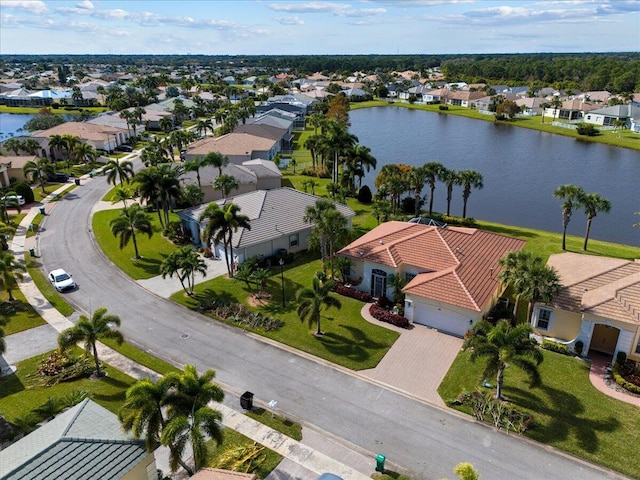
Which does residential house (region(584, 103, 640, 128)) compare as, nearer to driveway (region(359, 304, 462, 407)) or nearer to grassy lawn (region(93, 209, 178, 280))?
driveway (region(359, 304, 462, 407))

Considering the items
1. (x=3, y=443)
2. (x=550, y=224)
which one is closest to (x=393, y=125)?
(x=550, y=224)

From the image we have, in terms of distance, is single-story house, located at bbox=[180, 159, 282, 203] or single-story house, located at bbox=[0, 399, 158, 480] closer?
single-story house, located at bbox=[0, 399, 158, 480]

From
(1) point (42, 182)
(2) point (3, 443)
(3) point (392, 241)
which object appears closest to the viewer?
(2) point (3, 443)

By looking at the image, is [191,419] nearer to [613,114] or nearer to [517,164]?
[517,164]

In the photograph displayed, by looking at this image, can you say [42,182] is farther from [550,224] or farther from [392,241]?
[550,224]

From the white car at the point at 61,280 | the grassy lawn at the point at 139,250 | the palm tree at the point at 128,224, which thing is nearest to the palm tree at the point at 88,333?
the white car at the point at 61,280

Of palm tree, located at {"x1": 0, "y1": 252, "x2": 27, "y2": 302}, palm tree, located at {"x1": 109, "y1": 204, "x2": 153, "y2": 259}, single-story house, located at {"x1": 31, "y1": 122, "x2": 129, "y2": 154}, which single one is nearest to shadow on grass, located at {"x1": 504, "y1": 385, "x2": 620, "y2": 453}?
palm tree, located at {"x1": 109, "y1": 204, "x2": 153, "y2": 259}
